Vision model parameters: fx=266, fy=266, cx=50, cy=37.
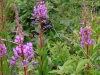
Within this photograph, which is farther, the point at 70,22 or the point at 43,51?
the point at 70,22

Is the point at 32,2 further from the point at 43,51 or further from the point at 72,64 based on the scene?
the point at 72,64

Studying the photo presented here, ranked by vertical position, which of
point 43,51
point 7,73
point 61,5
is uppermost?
point 61,5

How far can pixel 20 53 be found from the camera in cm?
152

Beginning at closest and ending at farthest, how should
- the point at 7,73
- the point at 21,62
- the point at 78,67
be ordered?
the point at 21,62
the point at 78,67
the point at 7,73

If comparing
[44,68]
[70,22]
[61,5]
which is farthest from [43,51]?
[61,5]

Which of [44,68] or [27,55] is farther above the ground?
[27,55]

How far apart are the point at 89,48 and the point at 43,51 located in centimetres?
36

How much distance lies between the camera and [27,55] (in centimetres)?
152

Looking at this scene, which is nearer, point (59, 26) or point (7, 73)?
point (7, 73)

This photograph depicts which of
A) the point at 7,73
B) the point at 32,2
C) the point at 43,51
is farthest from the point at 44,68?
the point at 32,2

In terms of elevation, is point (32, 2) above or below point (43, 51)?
above

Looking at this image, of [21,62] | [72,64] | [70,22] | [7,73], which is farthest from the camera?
[70,22]

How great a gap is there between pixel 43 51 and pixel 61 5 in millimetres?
2018

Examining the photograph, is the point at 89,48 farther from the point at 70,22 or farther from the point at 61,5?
the point at 61,5
